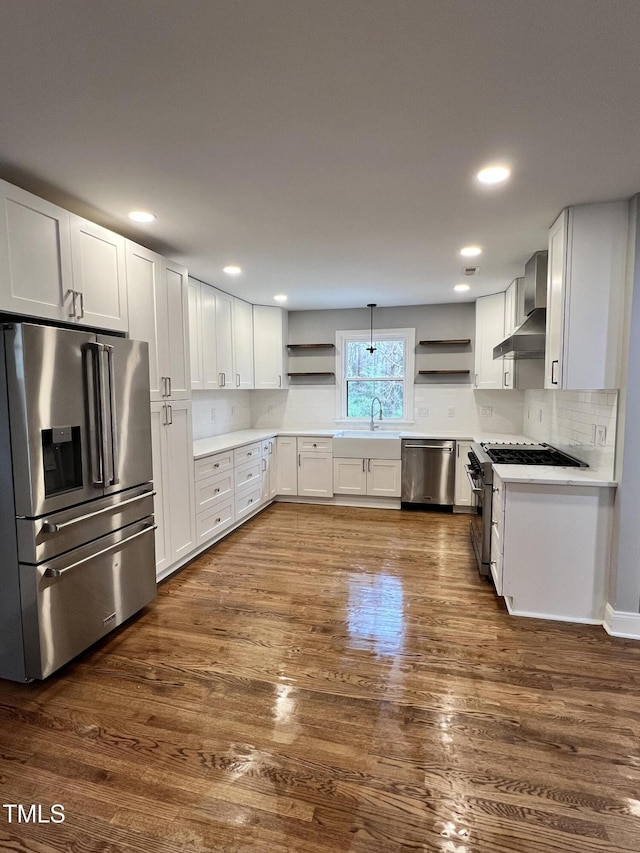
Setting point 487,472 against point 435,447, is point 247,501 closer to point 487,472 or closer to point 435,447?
point 435,447

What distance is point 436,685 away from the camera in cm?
212

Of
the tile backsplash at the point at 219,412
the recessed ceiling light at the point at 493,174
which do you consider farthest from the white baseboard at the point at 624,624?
the tile backsplash at the point at 219,412

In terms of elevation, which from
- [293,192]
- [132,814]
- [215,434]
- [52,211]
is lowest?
[132,814]

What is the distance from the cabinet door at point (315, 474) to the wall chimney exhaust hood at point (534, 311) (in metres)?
2.54

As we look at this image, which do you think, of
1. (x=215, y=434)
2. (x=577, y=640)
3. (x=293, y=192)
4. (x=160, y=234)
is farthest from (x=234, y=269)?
(x=577, y=640)

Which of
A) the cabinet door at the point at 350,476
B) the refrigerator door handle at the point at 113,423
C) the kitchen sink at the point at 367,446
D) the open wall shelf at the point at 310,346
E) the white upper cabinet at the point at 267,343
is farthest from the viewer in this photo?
the open wall shelf at the point at 310,346

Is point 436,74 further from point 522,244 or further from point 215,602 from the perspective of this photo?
point 215,602

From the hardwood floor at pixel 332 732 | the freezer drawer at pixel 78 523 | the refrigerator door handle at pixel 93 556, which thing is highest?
the freezer drawer at pixel 78 523

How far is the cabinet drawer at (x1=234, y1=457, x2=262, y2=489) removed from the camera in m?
4.39

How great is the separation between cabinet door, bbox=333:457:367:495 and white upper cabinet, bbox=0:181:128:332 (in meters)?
3.09

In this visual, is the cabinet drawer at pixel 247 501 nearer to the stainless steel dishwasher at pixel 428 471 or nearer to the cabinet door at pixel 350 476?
the cabinet door at pixel 350 476

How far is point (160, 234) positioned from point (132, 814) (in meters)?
2.99

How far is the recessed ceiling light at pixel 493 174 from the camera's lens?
6.68 feet

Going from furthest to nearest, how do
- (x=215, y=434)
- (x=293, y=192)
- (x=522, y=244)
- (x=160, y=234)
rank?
(x=215, y=434), (x=522, y=244), (x=160, y=234), (x=293, y=192)
